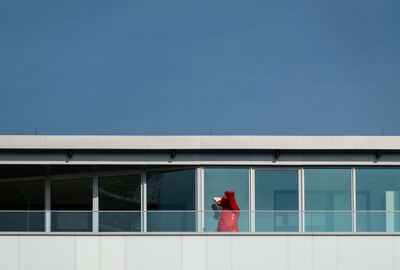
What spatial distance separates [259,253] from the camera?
22844mm

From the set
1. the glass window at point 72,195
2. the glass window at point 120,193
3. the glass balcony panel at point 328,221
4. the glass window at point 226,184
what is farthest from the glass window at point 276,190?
the glass window at point 72,195

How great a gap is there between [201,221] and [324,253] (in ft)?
12.8

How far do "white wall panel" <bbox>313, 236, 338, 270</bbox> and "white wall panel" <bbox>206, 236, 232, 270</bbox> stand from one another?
2639 millimetres

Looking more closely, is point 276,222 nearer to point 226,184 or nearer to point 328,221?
point 328,221

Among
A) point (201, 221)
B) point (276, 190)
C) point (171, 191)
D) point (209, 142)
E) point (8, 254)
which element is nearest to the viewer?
point (8, 254)

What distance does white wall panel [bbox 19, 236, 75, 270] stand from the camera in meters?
22.7

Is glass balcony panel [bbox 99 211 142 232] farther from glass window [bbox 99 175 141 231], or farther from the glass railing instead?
glass window [bbox 99 175 141 231]

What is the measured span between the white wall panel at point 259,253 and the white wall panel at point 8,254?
21.8 feet

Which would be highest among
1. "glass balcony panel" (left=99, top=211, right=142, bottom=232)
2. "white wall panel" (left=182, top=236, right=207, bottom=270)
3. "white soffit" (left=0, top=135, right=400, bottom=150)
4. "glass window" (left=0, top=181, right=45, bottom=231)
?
"white soffit" (left=0, top=135, right=400, bottom=150)

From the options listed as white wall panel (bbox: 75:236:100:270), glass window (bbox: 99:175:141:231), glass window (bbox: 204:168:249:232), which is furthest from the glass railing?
glass window (bbox: 99:175:141:231)

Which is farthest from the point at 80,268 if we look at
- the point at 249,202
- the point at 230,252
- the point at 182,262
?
the point at 249,202

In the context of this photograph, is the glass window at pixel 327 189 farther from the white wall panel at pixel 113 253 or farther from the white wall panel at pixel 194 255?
the white wall panel at pixel 113 253

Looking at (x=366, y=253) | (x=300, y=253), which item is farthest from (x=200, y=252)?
(x=366, y=253)

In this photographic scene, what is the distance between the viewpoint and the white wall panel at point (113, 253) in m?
22.8
